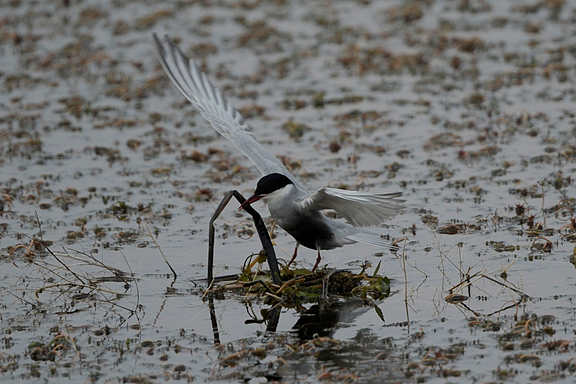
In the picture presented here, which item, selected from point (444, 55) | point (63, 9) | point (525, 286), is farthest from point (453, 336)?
point (63, 9)

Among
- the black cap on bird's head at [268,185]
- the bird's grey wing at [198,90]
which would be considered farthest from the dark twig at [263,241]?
the bird's grey wing at [198,90]

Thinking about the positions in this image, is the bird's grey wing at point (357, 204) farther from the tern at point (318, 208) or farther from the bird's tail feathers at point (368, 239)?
the bird's tail feathers at point (368, 239)

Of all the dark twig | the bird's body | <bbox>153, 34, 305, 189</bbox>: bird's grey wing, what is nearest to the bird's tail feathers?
the bird's body

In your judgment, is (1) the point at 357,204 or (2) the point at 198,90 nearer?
(1) the point at 357,204

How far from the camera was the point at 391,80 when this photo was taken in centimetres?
1627

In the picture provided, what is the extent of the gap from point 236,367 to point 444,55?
39.4 ft

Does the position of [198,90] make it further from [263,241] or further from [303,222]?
[303,222]

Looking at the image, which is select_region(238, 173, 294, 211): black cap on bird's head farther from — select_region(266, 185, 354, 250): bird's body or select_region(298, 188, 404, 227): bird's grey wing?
select_region(298, 188, 404, 227): bird's grey wing

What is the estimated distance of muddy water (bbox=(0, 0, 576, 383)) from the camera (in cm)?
682

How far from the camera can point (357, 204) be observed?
7.51m

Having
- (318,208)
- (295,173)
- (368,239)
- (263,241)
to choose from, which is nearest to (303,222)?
(318,208)

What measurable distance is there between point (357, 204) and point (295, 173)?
432cm

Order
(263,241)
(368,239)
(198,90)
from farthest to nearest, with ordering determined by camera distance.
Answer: (198,90) < (263,241) < (368,239)

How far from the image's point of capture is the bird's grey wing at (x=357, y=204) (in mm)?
7234
